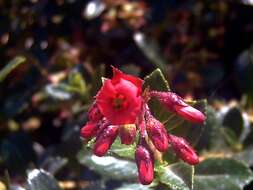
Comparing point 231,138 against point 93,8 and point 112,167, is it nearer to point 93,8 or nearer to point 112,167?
point 112,167

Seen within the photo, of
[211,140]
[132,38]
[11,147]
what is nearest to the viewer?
[211,140]

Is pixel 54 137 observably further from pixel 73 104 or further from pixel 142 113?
pixel 142 113

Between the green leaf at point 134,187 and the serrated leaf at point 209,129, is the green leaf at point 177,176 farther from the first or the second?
the serrated leaf at point 209,129

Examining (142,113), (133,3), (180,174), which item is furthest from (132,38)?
(142,113)

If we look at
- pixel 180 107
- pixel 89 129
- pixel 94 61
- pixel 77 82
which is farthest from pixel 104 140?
pixel 94 61

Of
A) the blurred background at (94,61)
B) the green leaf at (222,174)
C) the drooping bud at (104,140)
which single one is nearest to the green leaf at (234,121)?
the blurred background at (94,61)

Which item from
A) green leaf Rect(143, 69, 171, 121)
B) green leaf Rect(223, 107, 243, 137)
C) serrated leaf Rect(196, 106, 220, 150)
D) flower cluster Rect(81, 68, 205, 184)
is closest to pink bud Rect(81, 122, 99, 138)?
flower cluster Rect(81, 68, 205, 184)
